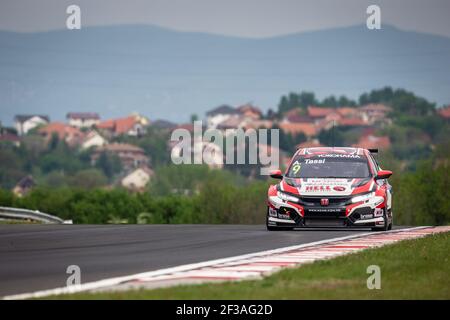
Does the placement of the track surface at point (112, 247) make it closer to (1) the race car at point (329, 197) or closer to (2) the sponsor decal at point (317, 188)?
(1) the race car at point (329, 197)

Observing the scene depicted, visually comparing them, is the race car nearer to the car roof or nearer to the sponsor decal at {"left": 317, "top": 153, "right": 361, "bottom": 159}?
the sponsor decal at {"left": 317, "top": 153, "right": 361, "bottom": 159}

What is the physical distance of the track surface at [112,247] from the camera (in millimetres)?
16094

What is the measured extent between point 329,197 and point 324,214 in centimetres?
33

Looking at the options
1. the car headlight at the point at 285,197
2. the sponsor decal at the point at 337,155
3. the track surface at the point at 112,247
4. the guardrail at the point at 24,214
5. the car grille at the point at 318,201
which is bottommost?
the guardrail at the point at 24,214

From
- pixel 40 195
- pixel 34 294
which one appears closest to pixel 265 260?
pixel 34 294

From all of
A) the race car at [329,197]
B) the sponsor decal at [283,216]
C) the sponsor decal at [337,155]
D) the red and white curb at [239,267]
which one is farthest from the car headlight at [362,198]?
the red and white curb at [239,267]

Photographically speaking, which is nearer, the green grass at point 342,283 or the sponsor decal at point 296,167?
the green grass at point 342,283

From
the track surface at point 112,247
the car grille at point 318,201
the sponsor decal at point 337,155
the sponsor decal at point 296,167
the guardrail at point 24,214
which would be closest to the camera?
the track surface at point 112,247

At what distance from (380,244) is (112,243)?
4.22 m

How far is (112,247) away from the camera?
67.5ft

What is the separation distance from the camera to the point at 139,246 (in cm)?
2078

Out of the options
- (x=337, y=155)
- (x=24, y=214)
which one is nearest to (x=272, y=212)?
(x=337, y=155)

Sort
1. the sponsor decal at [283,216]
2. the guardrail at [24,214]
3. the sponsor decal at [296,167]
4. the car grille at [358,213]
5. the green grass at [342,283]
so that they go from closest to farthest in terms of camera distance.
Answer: the green grass at [342,283] → the car grille at [358,213] → the sponsor decal at [283,216] → the sponsor decal at [296,167] → the guardrail at [24,214]

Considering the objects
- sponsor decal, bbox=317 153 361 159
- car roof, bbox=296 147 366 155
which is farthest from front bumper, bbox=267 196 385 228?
car roof, bbox=296 147 366 155
